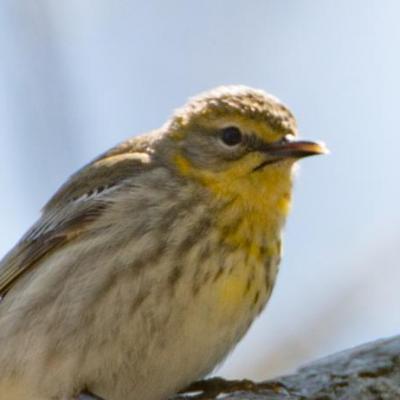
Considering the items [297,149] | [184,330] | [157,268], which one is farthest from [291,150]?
[184,330]

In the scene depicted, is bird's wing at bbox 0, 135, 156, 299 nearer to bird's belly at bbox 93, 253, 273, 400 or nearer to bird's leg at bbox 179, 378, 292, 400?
bird's belly at bbox 93, 253, 273, 400

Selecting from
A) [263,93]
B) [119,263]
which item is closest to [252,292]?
[119,263]

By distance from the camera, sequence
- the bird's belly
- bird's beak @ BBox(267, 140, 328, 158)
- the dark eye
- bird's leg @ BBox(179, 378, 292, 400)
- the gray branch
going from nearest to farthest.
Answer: the gray branch
bird's leg @ BBox(179, 378, 292, 400)
the bird's belly
bird's beak @ BBox(267, 140, 328, 158)
the dark eye

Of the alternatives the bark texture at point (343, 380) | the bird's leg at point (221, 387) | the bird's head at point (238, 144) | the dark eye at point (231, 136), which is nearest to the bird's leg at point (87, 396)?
the bark texture at point (343, 380)

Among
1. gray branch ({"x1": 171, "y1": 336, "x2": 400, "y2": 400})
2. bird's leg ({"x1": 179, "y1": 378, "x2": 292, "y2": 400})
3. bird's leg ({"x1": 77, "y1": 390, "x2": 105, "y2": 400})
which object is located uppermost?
bird's leg ({"x1": 77, "y1": 390, "x2": 105, "y2": 400})

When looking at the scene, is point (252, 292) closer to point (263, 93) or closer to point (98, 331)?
point (98, 331)

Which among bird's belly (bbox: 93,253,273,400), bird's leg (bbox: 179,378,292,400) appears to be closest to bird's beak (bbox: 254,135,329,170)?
bird's belly (bbox: 93,253,273,400)

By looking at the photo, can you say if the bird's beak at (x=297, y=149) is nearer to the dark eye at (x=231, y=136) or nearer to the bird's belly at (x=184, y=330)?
the dark eye at (x=231, y=136)

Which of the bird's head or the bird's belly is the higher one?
the bird's head
